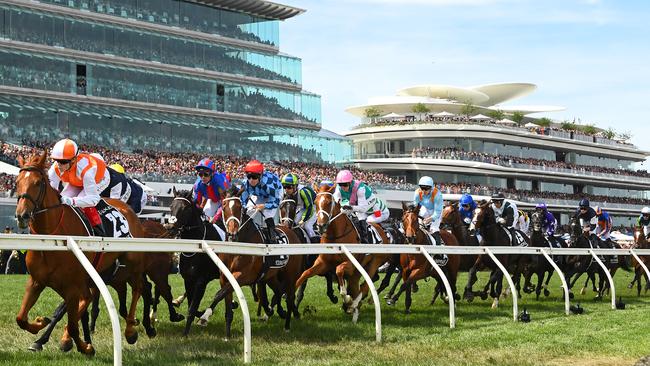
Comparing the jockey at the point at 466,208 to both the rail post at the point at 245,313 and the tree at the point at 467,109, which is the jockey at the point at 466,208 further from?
the tree at the point at 467,109

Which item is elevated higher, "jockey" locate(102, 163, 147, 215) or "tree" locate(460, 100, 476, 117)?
"tree" locate(460, 100, 476, 117)

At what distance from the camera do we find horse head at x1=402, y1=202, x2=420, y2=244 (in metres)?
13.6

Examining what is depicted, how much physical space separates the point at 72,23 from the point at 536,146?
4064 cm

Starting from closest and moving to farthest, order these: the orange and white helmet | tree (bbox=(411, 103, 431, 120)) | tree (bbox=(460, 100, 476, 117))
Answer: the orange and white helmet, tree (bbox=(411, 103, 431, 120)), tree (bbox=(460, 100, 476, 117))

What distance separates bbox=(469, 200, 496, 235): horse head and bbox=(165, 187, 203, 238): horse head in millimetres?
6121

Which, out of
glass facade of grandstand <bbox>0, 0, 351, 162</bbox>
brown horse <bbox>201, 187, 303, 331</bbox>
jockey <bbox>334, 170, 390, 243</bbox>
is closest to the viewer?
brown horse <bbox>201, 187, 303, 331</bbox>

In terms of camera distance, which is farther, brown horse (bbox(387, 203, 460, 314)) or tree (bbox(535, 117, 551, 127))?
tree (bbox(535, 117, 551, 127))

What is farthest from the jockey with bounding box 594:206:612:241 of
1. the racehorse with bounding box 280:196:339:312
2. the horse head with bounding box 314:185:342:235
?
the horse head with bounding box 314:185:342:235

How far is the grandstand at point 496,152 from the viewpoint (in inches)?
2702

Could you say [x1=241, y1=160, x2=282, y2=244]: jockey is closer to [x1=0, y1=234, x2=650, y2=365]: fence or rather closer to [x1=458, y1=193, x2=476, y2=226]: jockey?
[x1=0, y1=234, x2=650, y2=365]: fence

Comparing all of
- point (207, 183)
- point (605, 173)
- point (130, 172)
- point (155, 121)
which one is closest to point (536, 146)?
point (605, 173)

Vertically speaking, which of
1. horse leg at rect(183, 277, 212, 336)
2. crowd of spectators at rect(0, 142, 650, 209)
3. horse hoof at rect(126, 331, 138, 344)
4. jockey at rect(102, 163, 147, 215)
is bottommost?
horse hoof at rect(126, 331, 138, 344)

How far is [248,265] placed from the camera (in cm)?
1044

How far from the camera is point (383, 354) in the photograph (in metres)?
8.82
